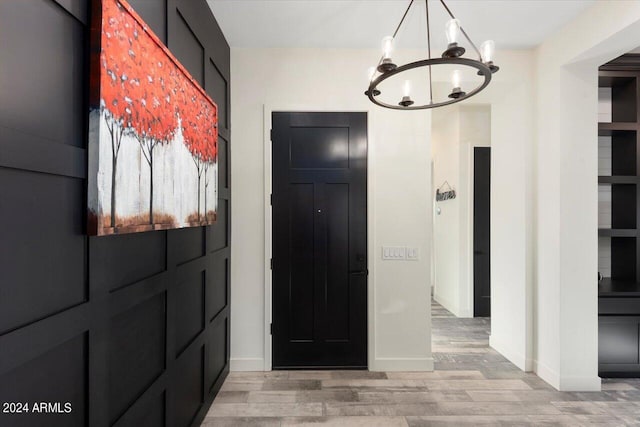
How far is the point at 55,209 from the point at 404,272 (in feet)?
8.66

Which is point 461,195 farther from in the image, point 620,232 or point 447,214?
point 620,232

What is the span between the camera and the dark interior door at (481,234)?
15.1 feet

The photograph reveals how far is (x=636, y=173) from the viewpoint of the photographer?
3012mm

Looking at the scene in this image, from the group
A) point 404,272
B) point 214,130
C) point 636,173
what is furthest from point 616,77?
point 214,130

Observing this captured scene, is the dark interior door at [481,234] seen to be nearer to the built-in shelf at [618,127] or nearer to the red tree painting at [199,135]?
the built-in shelf at [618,127]

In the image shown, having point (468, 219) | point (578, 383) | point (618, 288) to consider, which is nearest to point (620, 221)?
point (618, 288)

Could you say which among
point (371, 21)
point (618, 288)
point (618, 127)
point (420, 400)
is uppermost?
point (371, 21)

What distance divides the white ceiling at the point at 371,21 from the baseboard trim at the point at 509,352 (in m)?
2.83

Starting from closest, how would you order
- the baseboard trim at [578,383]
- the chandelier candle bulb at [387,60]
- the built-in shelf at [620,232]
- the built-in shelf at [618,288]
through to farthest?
the chandelier candle bulb at [387,60], the baseboard trim at [578,383], the built-in shelf at [618,288], the built-in shelf at [620,232]

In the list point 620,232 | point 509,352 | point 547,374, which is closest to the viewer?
point 547,374

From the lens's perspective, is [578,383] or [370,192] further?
[370,192]

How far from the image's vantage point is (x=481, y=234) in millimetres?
4660

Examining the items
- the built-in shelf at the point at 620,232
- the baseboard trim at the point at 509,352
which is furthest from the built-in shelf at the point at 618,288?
the baseboard trim at the point at 509,352

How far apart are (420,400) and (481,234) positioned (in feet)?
9.29
